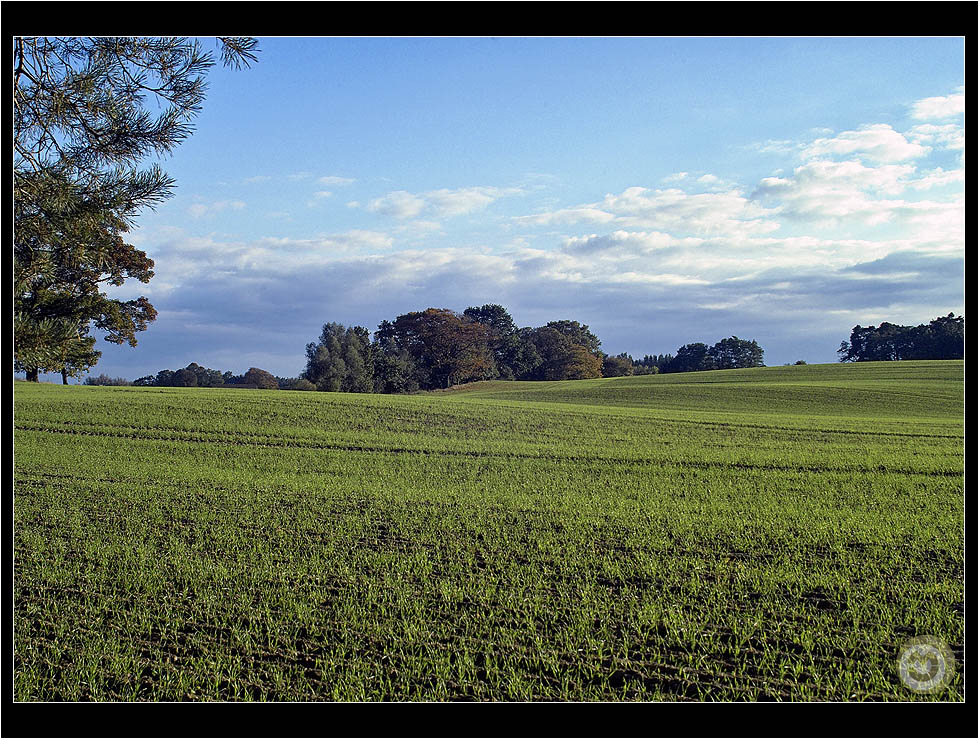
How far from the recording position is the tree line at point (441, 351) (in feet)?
40.7

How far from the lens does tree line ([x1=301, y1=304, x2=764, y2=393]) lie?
40.7 ft

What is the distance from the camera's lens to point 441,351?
12867mm

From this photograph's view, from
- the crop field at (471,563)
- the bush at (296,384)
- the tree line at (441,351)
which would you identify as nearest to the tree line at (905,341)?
the crop field at (471,563)

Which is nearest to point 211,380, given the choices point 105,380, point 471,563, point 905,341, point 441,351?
point 105,380

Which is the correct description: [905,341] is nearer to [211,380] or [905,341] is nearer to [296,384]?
[296,384]

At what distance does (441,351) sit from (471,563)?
9.33 metres

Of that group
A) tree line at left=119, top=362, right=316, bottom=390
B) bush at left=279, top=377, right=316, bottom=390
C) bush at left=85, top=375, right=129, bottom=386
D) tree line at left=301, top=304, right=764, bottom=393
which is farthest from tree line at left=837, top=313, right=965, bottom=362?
bush at left=85, top=375, right=129, bottom=386

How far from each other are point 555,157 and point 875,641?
149 inches

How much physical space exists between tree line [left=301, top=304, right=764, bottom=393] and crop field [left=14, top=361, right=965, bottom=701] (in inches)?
150

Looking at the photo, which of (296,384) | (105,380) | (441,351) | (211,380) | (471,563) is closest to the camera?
(471,563)

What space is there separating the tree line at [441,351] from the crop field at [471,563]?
3.81 meters

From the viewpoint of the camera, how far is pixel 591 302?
9438 mm

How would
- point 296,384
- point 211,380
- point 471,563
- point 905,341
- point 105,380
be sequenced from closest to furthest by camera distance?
point 471,563 → point 211,380 → point 296,384 → point 105,380 → point 905,341
